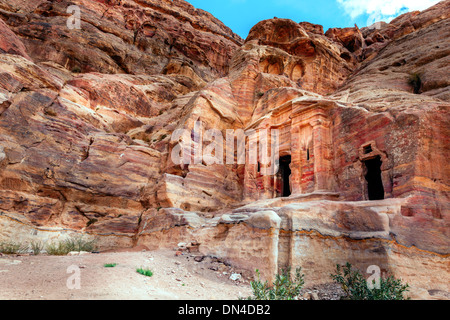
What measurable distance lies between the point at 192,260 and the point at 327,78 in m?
33.4

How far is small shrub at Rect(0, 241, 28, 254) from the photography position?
11.3 m

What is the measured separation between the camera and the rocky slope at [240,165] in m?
10.1

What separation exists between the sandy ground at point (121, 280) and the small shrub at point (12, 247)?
9.09ft

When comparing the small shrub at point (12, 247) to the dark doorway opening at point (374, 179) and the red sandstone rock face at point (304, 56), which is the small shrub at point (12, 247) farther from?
the red sandstone rock face at point (304, 56)

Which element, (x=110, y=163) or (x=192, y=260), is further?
(x=110, y=163)

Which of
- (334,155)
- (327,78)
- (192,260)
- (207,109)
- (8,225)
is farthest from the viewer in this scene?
(327,78)

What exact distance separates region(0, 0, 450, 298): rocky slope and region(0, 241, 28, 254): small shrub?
2.05 feet

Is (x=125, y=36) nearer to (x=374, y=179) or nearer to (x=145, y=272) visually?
(x=374, y=179)

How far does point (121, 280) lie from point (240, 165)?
1445 cm

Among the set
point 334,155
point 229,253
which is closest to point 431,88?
point 334,155

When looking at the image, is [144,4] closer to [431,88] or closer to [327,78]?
[327,78]

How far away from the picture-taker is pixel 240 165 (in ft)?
68.6

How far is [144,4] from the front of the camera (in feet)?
174

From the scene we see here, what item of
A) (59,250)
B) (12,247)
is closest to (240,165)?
(59,250)
